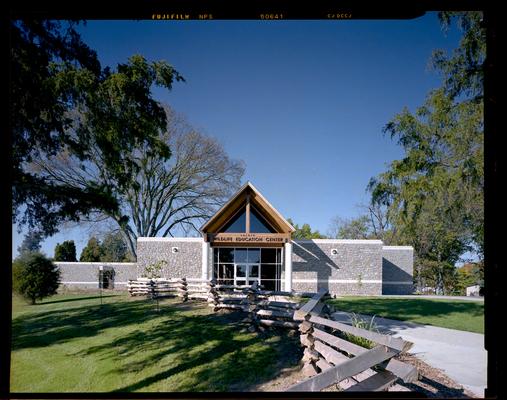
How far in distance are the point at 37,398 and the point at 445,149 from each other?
4.68 m

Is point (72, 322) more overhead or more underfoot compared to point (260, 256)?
more underfoot

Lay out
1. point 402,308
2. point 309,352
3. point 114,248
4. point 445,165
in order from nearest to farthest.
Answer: point 445,165, point 309,352, point 402,308, point 114,248

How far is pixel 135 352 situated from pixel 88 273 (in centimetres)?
483

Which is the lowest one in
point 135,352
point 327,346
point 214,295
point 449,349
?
point 214,295

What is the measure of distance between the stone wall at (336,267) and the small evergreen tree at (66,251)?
9.52 meters

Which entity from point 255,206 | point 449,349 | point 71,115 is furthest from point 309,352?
point 255,206

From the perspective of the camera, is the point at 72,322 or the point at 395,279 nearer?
the point at 72,322

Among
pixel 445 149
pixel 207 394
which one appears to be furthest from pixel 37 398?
pixel 445 149

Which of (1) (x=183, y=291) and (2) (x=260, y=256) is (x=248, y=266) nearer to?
(2) (x=260, y=256)

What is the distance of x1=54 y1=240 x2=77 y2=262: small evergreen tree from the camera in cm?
545

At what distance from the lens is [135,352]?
187 inches

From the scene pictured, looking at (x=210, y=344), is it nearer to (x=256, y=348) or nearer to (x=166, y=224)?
(x=256, y=348)

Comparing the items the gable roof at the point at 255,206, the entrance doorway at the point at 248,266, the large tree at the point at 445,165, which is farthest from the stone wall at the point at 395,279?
the large tree at the point at 445,165

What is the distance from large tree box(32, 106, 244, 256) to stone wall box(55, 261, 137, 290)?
2.85ft
